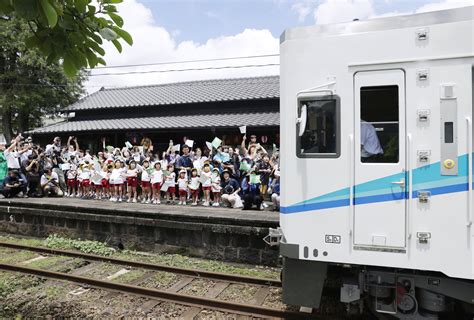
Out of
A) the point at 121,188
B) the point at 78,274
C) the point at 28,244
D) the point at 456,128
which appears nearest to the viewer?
the point at 456,128

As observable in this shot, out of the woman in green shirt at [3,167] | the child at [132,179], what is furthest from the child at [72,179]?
the child at [132,179]

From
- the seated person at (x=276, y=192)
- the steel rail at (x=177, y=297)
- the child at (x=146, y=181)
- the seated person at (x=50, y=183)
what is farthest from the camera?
the seated person at (x=50, y=183)

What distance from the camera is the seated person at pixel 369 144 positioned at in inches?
156

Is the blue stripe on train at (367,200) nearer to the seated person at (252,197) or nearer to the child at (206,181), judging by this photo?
the seated person at (252,197)

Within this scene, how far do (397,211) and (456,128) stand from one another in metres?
1.01

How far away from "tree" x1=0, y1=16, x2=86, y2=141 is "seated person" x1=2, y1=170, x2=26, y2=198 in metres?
15.2

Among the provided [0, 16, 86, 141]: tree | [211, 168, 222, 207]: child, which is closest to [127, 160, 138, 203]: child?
[211, 168, 222, 207]: child

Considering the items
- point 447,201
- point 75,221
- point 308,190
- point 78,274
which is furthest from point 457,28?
point 75,221

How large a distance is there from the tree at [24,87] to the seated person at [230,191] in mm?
20401

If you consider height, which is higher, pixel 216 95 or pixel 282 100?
pixel 216 95

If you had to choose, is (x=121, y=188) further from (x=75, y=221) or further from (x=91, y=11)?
(x=91, y=11)

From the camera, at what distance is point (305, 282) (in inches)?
169

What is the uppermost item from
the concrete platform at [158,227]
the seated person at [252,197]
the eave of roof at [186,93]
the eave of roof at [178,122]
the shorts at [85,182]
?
the eave of roof at [186,93]

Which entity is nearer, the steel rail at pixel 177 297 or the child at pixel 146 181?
the steel rail at pixel 177 297
